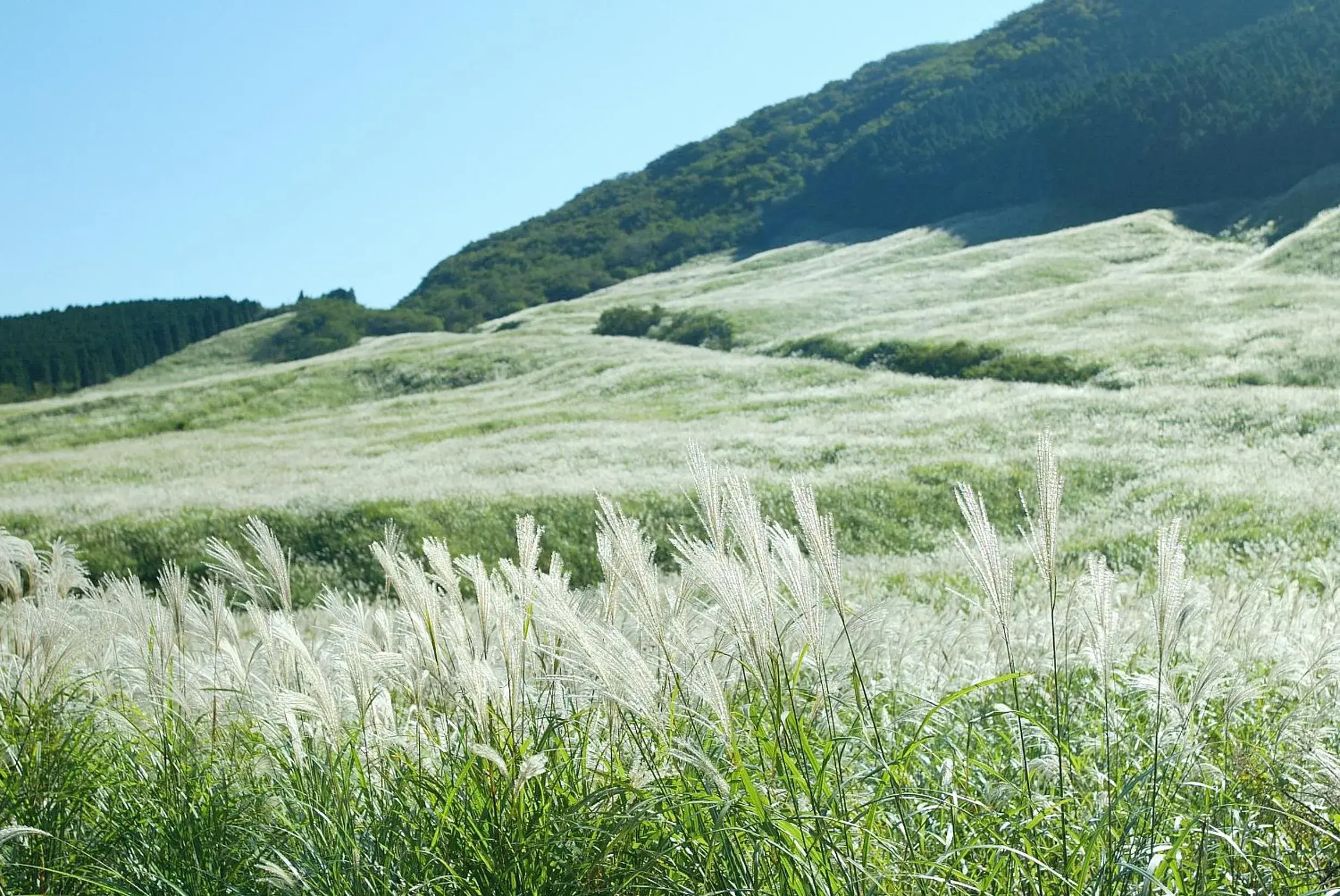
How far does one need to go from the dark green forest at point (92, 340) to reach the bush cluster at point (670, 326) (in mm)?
51787

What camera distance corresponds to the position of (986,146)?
4099 inches

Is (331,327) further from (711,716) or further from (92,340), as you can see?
(711,716)

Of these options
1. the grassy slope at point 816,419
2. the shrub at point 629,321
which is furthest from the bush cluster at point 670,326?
the grassy slope at point 816,419

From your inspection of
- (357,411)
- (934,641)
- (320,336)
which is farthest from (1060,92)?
(934,641)

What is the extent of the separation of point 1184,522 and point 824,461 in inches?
333

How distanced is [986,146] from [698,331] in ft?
213

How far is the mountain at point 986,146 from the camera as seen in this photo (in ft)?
241

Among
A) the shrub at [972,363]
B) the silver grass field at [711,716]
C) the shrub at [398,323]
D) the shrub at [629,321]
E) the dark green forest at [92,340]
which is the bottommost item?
the shrub at [972,363]

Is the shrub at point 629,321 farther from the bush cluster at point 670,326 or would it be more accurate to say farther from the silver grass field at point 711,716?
the silver grass field at point 711,716

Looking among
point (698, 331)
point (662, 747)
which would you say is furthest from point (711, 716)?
point (698, 331)

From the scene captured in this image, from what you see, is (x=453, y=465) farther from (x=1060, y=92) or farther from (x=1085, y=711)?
(x=1060, y=92)

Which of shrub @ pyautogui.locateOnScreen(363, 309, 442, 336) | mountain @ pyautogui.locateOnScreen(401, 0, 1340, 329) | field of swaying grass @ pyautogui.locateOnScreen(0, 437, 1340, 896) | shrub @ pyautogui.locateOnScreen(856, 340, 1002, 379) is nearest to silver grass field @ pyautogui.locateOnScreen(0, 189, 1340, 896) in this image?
field of swaying grass @ pyautogui.locateOnScreen(0, 437, 1340, 896)

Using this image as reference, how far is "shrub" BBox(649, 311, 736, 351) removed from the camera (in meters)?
50.9

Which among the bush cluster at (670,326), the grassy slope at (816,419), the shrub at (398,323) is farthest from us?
the shrub at (398,323)
